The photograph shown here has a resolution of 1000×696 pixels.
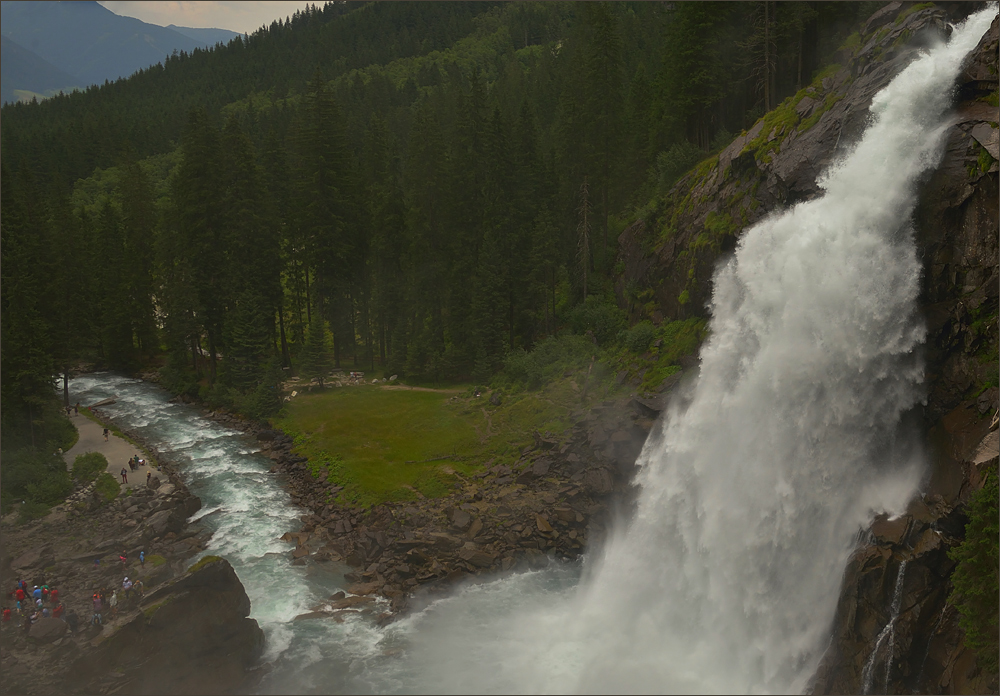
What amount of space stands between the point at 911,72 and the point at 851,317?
9.56 meters

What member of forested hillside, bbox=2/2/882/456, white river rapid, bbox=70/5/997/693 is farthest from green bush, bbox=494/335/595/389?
white river rapid, bbox=70/5/997/693

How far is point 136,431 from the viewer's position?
4497 cm


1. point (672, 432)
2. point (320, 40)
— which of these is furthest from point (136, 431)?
point (320, 40)

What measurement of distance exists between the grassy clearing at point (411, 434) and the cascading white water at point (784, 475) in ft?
35.9

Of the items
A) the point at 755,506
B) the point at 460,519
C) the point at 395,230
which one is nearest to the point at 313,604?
the point at 460,519

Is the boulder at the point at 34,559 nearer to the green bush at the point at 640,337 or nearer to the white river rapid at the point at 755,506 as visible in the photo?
the white river rapid at the point at 755,506

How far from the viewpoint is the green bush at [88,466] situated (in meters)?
36.9

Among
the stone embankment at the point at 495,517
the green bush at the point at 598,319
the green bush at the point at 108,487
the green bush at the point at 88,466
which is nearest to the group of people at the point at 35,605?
the green bush at the point at 108,487

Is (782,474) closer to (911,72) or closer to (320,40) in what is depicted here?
(911,72)

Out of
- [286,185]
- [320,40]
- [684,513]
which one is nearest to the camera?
[684,513]

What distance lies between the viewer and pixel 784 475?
75.6 feet

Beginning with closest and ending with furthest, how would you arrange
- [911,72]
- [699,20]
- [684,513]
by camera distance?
1. [911,72]
2. [684,513]
3. [699,20]

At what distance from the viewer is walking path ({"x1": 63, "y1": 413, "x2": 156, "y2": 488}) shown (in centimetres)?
3741

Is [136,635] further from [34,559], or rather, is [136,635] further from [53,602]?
[34,559]
